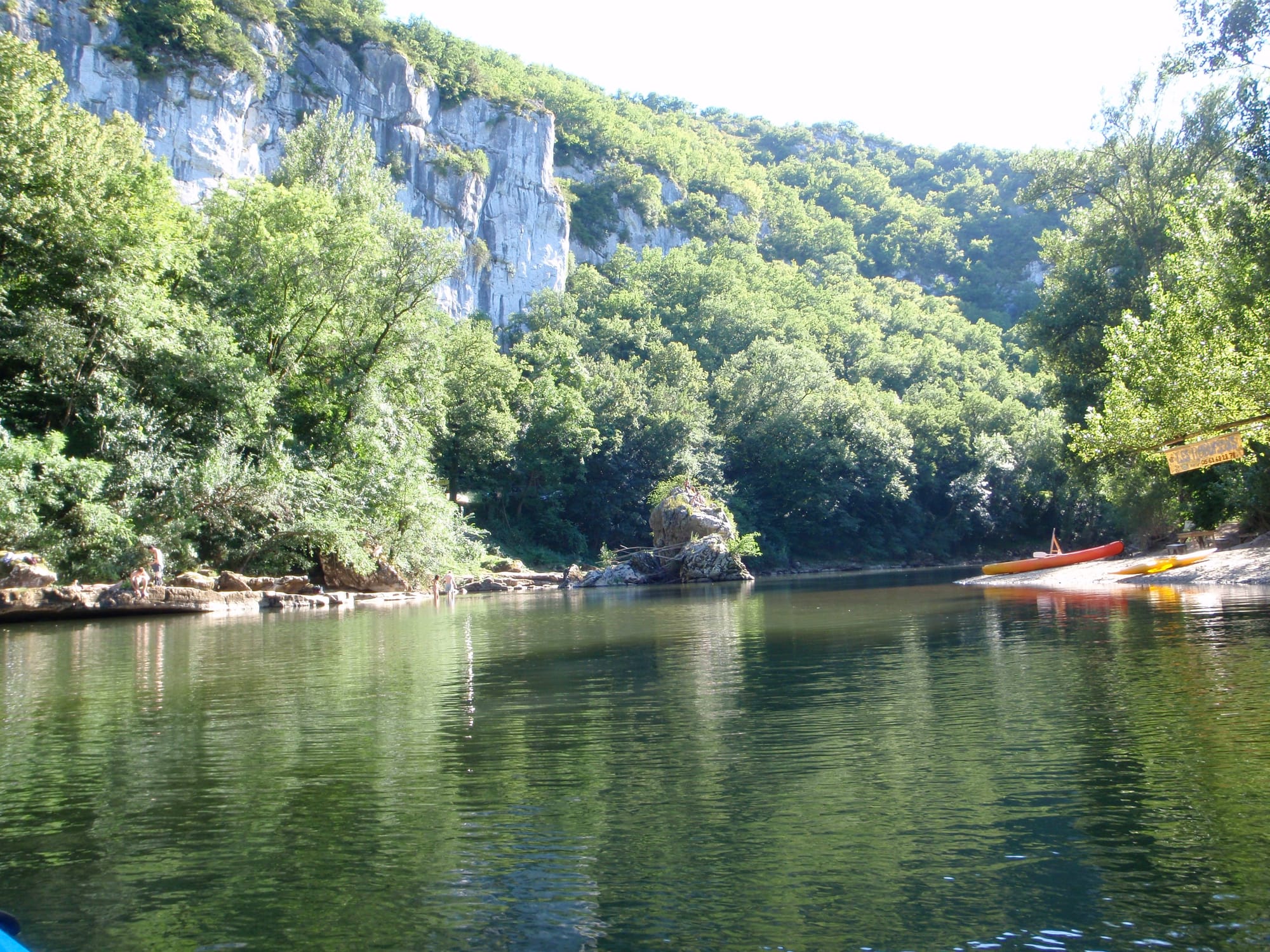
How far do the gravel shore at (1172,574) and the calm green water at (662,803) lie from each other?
42.4 feet

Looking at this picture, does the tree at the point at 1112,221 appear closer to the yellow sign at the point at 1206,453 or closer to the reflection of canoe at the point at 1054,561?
the reflection of canoe at the point at 1054,561

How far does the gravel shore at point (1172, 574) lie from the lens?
23.7 meters

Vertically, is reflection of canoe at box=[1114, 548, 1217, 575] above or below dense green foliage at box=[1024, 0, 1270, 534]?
below

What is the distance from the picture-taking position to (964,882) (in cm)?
434

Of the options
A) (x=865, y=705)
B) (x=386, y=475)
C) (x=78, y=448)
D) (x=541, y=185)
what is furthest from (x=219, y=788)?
(x=541, y=185)

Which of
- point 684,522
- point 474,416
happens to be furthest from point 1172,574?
point 474,416

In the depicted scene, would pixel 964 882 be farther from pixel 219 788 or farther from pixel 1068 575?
pixel 1068 575

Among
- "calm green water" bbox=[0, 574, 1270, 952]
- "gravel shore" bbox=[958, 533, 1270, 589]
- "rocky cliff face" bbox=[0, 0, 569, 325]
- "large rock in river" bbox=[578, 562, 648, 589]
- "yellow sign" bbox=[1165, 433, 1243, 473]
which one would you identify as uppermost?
"rocky cliff face" bbox=[0, 0, 569, 325]

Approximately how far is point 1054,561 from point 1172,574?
Result: 11.3 m

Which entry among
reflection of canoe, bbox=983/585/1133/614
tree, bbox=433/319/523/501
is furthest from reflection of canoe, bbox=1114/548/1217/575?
tree, bbox=433/319/523/501

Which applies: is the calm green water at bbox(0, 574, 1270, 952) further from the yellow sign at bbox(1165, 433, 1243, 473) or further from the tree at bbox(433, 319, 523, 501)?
the tree at bbox(433, 319, 523, 501)

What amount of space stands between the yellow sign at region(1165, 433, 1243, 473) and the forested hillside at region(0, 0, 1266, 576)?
6.45ft

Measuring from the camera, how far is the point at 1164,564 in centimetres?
2797

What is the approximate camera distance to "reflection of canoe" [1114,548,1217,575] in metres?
27.7
